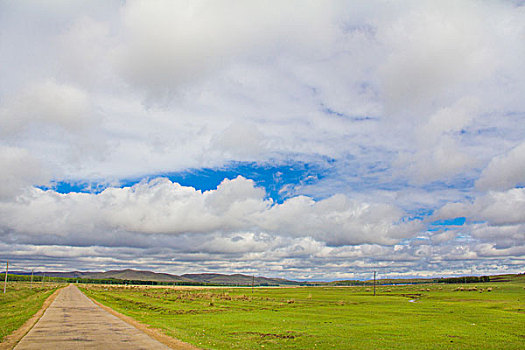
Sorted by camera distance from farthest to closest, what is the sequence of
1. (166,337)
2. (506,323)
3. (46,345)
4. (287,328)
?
(506,323)
(287,328)
(166,337)
(46,345)

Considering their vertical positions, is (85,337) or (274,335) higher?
(85,337)

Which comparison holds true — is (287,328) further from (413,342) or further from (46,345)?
(46,345)

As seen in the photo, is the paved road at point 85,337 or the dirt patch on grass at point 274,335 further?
the dirt patch on grass at point 274,335

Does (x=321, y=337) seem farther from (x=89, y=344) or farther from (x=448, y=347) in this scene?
(x=89, y=344)

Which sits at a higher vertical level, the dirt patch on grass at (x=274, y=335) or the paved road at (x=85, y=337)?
the paved road at (x=85, y=337)

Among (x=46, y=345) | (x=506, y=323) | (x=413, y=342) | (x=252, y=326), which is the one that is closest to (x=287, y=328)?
(x=252, y=326)

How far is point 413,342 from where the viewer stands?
26.0 m

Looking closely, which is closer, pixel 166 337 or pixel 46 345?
pixel 46 345

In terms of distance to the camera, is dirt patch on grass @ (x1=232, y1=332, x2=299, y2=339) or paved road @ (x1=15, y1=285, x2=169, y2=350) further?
dirt patch on grass @ (x1=232, y1=332, x2=299, y2=339)

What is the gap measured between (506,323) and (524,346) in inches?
566

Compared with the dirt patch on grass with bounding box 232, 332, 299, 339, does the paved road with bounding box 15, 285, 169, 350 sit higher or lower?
higher

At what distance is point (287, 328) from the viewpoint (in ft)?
107

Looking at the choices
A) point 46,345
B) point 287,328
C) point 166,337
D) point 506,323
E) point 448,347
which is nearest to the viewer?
point 46,345

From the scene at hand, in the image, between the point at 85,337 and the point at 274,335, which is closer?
the point at 85,337
